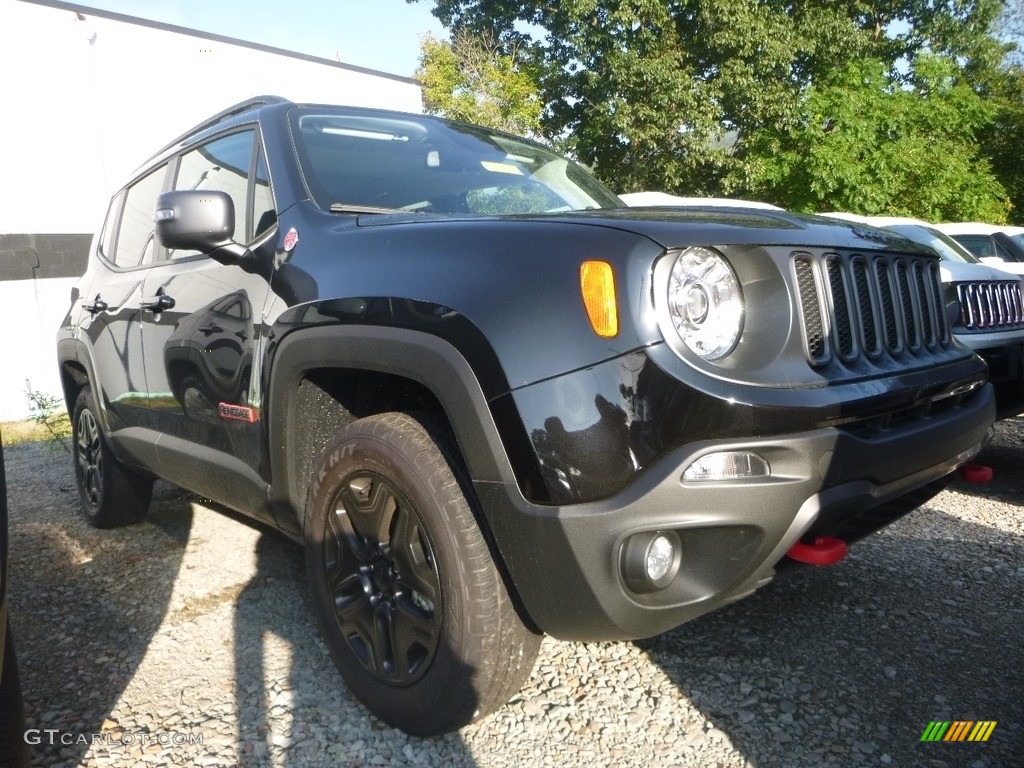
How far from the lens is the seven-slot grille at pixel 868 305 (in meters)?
2.09

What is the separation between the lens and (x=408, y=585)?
2.32 m

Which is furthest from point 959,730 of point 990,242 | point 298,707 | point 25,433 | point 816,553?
point 990,242

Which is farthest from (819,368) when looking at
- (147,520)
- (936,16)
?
(936,16)

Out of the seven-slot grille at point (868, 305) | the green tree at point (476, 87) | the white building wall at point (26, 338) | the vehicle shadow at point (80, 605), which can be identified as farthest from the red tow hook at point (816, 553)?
the green tree at point (476, 87)

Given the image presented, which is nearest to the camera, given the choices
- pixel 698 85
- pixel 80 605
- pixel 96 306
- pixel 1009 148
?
pixel 80 605

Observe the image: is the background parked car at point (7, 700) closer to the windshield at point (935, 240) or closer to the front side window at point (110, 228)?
the front side window at point (110, 228)

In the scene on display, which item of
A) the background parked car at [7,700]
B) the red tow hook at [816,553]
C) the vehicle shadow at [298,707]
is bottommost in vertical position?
the vehicle shadow at [298,707]

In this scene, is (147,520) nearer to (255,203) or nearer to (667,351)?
(255,203)

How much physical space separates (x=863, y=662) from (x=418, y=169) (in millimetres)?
2218

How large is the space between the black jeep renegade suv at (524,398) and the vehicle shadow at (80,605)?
73cm

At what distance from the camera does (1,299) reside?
12.1 meters

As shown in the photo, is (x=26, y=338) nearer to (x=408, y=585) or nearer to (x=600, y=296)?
(x=408, y=585)

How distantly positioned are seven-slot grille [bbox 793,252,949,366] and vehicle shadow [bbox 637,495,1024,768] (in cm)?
92

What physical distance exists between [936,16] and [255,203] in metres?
25.4
